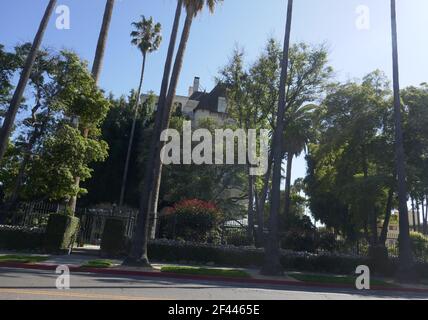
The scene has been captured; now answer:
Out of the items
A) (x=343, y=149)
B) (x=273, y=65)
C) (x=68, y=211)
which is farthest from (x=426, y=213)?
(x=68, y=211)

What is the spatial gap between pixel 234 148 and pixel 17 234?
17350 millimetres

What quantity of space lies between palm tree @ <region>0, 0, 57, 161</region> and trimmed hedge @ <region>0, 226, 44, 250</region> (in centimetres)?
439

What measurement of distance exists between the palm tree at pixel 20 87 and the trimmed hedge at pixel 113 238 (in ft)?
19.4

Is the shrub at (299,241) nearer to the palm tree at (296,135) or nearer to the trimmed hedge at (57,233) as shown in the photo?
the palm tree at (296,135)

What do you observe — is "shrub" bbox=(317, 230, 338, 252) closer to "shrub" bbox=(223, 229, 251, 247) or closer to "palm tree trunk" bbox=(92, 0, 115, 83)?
"shrub" bbox=(223, 229, 251, 247)

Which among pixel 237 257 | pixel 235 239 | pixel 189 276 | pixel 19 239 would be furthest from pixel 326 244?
pixel 19 239

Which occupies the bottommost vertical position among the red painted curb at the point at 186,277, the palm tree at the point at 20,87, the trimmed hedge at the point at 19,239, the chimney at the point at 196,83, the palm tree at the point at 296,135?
the red painted curb at the point at 186,277

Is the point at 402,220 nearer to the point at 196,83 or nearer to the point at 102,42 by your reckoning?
the point at 102,42

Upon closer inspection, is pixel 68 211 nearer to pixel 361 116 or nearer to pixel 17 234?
pixel 17 234

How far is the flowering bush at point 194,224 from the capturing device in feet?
73.9

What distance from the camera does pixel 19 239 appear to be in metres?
Answer: 20.2

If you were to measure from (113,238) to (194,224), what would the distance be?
4.33 m

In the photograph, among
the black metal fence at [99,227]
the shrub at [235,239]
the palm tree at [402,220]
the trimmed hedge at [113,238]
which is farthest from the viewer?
the shrub at [235,239]

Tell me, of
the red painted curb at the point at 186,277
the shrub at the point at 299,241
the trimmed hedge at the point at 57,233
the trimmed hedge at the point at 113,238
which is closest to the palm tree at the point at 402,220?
the red painted curb at the point at 186,277
